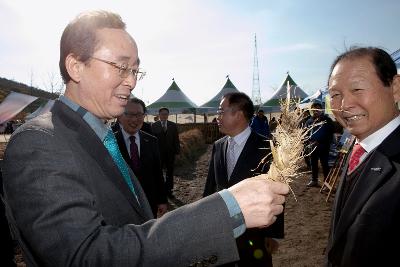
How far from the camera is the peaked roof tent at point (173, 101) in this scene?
24.0 metres

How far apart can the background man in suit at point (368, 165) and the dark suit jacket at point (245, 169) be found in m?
1.07

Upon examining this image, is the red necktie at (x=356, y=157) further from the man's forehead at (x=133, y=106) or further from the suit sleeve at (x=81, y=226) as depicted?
the man's forehead at (x=133, y=106)

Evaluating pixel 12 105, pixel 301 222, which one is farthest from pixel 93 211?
pixel 12 105

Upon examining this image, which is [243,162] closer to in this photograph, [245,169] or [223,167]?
[245,169]

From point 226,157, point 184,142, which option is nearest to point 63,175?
point 226,157

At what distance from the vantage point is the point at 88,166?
1.32 meters

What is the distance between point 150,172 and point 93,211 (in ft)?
13.4

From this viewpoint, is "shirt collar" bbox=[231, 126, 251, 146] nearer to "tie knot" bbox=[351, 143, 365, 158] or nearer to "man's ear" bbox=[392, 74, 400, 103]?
"tie knot" bbox=[351, 143, 365, 158]

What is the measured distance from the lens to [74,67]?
1.61 m

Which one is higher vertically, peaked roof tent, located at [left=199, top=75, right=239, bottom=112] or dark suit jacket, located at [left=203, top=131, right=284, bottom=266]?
peaked roof tent, located at [left=199, top=75, right=239, bottom=112]

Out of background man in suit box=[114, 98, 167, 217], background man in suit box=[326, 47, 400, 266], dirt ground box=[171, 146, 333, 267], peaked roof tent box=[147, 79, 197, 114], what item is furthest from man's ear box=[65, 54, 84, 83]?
peaked roof tent box=[147, 79, 197, 114]

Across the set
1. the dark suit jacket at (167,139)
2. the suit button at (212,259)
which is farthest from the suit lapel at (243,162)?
the dark suit jacket at (167,139)

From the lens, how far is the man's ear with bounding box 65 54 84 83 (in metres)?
1.60

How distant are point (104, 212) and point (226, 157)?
9.40 ft
